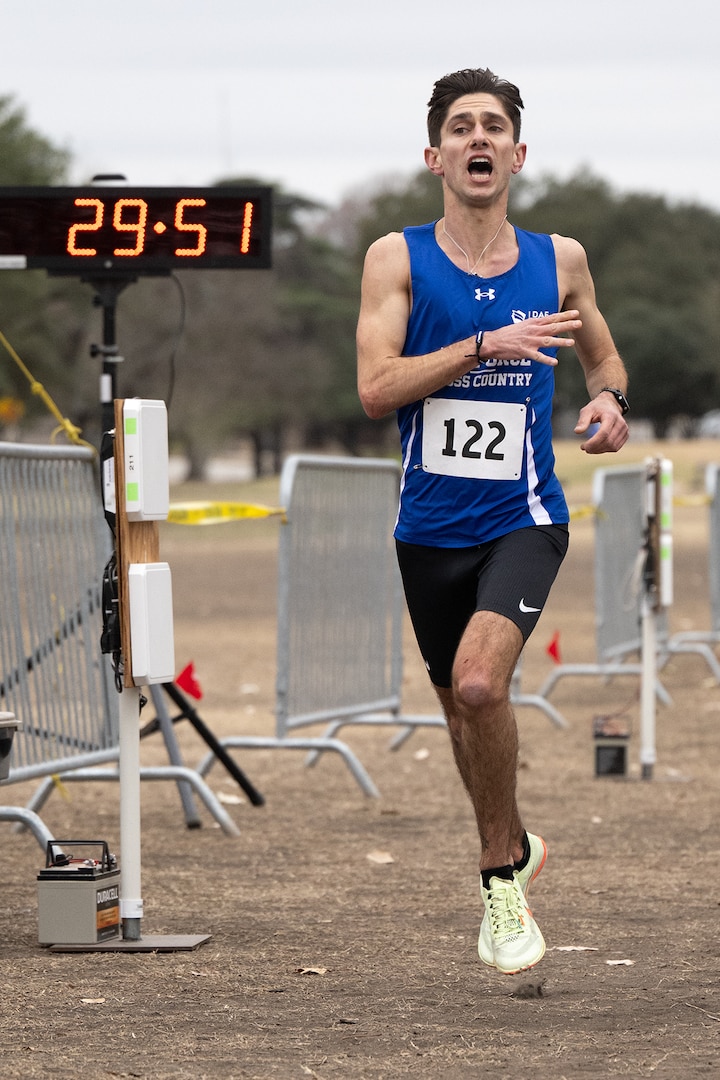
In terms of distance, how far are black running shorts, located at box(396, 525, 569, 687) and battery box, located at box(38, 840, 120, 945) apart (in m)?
1.23

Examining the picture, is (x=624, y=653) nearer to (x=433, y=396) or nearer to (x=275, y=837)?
(x=275, y=837)

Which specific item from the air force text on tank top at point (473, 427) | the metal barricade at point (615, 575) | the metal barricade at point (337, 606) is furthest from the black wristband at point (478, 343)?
the metal barricade at point (615, 575)

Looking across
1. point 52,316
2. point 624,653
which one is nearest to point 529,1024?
point 624,653

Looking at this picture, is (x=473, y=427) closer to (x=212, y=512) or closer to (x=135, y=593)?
(x=135, y=593)

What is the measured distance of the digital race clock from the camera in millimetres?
7984

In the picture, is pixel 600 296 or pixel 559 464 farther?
pixel 600 296

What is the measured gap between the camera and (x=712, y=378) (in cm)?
9138

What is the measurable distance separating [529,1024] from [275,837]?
3.58m

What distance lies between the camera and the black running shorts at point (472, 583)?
5293mm

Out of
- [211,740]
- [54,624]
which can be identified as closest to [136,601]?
[54,624]

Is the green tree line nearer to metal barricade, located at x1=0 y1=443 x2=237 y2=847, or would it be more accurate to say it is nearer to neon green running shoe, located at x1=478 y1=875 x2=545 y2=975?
metal barricade, located at x1=0 y1=443 x2=237 y2=847

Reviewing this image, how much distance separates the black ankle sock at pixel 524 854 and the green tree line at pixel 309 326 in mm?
46262

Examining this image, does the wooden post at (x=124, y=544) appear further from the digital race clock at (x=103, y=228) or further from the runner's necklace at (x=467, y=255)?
the digital race clock at (x=103, y=228)

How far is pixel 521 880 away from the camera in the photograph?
5449 millimetres
